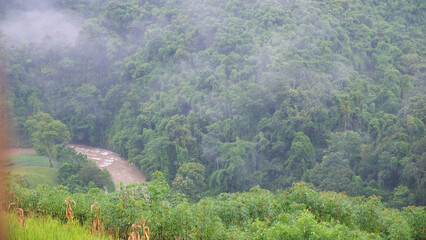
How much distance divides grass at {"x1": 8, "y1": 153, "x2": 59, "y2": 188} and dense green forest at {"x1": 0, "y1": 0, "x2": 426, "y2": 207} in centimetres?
130

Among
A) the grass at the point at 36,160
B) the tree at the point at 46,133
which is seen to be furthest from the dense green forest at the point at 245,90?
the tree at the point at 46,133

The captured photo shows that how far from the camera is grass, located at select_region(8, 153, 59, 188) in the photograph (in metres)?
15.0

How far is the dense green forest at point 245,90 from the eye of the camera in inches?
557

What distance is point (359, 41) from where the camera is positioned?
2048 cm

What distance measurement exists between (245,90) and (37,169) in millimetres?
9676

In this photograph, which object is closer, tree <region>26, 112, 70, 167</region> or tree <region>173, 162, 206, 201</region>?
tree <region>173, 162, 206, 201</region>

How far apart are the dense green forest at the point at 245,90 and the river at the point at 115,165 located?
0.55 metres

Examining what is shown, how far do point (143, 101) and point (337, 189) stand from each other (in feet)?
40.4

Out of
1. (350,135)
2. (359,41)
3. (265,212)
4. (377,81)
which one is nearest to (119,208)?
(265,212)

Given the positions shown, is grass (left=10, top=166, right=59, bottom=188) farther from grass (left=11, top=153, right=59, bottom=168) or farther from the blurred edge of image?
the blurred edge of image

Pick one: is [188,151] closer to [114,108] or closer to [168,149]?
[168,149]

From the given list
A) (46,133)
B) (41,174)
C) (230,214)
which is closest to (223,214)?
(230,214)

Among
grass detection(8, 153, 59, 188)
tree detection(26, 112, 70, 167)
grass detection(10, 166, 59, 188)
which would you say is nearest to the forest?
tree detection(26, 112, 70, 167)

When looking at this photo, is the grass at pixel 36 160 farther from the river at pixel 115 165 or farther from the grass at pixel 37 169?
the river at pixel 115 165
